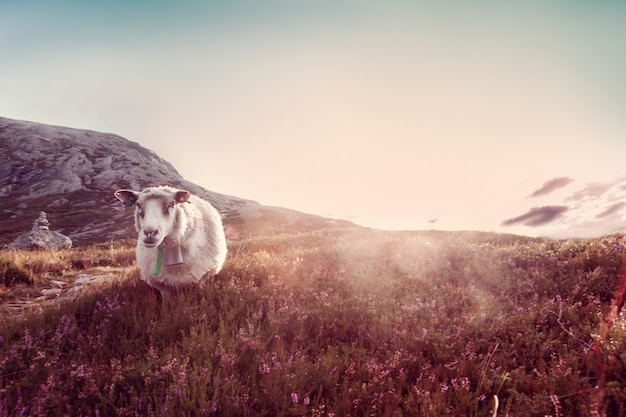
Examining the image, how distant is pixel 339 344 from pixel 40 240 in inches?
1228

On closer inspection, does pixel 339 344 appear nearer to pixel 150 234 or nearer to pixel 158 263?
pixel 150 234

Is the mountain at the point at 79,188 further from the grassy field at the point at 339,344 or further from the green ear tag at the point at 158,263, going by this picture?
the grassy field at the point at 339,344

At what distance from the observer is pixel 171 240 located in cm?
614

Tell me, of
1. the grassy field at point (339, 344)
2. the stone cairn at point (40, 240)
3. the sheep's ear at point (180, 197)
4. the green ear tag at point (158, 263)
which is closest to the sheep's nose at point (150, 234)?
the green ear tag at point (158, 263)

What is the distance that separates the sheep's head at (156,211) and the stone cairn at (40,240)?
25.9 metres

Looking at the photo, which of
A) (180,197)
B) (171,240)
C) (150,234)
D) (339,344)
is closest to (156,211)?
(150,234)

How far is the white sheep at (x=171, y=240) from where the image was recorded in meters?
5.61

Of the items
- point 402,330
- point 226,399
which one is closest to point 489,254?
point 402,330

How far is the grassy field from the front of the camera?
10.4 ft

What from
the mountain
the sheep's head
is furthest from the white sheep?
the mountain

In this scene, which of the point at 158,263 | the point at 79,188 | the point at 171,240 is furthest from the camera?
the point at 79,188

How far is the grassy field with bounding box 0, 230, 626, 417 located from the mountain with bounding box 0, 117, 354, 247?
3867cm

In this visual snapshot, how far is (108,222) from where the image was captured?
60844 mm

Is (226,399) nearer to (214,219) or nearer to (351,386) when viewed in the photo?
(351,386)
